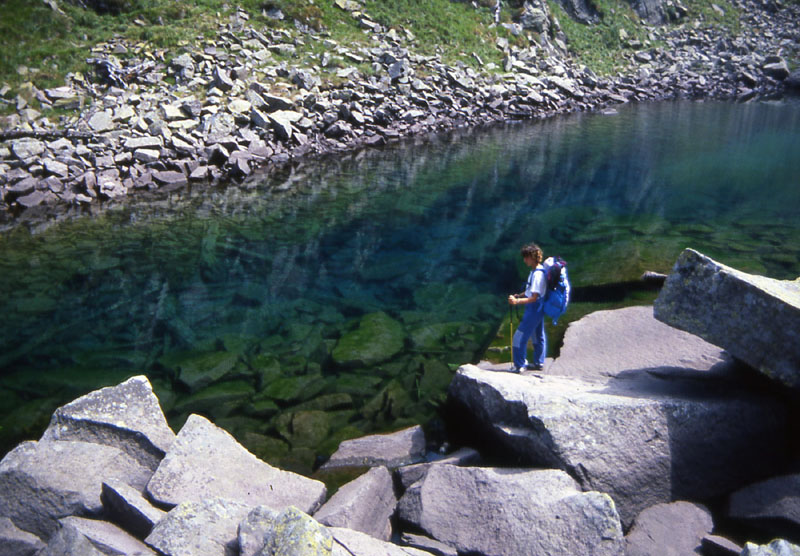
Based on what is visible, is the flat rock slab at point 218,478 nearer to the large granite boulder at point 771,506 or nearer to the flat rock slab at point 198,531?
the flat rock slab at point 198,531

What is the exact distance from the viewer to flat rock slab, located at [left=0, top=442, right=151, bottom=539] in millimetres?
5879

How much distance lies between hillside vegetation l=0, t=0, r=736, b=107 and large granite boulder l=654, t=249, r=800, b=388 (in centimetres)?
2953

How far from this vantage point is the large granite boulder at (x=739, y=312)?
21.2ft

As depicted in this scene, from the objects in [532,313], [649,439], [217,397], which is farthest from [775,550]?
[217,397]

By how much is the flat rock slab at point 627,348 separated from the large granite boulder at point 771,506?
212 centimetres

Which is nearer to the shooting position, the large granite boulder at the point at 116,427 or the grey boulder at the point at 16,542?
the grey boulder at the point at 16,542

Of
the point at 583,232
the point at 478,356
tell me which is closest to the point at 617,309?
the point at 478,356

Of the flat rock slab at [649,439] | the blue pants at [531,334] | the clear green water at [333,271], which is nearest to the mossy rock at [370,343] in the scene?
the clear green water at [333,271]

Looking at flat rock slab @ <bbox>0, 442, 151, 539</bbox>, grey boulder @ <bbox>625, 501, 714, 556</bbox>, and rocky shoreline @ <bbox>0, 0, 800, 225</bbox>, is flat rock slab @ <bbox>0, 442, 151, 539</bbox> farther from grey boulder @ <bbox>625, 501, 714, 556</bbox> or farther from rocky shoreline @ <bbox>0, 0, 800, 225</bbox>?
rocky shoreline @ <bbox>0, 0, 800, 225</bbox>

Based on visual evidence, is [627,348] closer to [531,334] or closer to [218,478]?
[531,334]

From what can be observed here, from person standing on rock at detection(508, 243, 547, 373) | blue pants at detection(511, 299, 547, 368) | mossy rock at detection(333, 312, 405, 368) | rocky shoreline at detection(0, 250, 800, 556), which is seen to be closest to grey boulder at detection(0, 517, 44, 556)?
rocky shoreline at detection(0, 250, 800, 556)

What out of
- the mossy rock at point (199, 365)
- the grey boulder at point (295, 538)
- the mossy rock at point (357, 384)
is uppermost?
the grey boulder at point (295, 538)

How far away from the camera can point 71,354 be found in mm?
11805

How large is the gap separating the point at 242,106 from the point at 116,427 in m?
24.8
